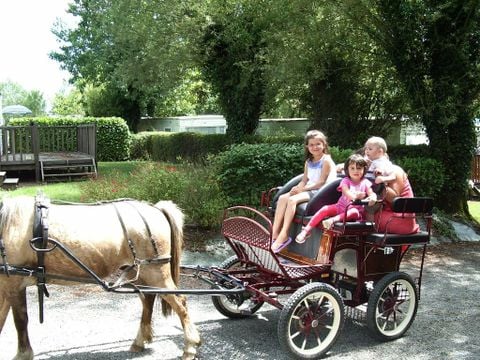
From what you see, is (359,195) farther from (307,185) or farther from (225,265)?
(225,265)

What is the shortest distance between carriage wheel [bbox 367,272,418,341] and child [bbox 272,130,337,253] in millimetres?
1016

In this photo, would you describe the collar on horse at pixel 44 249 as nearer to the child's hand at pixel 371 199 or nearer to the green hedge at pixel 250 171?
the child's hand at pixel 371 199

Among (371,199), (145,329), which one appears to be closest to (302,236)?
(371,199)

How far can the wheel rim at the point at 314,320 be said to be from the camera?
185 inches

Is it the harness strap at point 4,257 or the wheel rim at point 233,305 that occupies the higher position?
the harness strap at point 4,257

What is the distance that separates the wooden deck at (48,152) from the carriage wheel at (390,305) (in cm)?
1264

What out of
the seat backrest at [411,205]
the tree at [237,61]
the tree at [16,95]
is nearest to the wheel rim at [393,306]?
the seat backrest at [411,205]

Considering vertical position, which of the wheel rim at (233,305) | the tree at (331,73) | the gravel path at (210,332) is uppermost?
the tree at (331,73)

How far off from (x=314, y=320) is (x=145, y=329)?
5.07 ft

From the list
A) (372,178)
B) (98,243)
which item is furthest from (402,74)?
(98,243)

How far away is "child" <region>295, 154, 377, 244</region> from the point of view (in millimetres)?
5066

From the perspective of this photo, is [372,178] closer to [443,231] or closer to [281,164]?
[281,164]

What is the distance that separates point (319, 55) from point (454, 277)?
6.45 m

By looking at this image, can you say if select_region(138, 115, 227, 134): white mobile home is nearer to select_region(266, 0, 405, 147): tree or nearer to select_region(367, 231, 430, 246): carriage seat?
select_region(266, 0, 405, 147): tree
